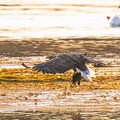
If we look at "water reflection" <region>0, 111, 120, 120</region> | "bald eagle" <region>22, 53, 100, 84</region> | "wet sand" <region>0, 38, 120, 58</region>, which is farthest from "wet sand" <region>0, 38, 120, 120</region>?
"wet sand" <region>0, 38, 120, 58</region>

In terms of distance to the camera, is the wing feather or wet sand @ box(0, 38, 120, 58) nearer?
the wing feather

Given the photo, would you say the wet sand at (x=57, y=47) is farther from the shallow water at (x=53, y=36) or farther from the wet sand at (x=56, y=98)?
the wet sand at (x=56, y=98)

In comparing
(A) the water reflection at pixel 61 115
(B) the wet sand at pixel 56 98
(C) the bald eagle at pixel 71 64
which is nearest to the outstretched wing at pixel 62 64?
(C) the bald eagle at pixel 71 64

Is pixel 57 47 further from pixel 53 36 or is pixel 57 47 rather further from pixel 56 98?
pixel 56 98

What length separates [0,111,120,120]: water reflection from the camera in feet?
44.0

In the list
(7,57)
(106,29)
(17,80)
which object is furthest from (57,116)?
(106,29)

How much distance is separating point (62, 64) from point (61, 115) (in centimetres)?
230

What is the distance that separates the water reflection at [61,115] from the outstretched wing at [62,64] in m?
1.73

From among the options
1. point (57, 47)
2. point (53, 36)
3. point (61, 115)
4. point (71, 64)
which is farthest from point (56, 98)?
point (53, 36)

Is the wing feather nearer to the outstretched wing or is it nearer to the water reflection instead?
the outstretched wing

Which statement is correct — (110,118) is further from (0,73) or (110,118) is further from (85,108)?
(0,73)

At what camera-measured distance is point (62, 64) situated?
38.3ft

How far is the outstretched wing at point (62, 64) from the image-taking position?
11245 mm

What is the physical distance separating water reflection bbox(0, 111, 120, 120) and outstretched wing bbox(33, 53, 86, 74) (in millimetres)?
1729
